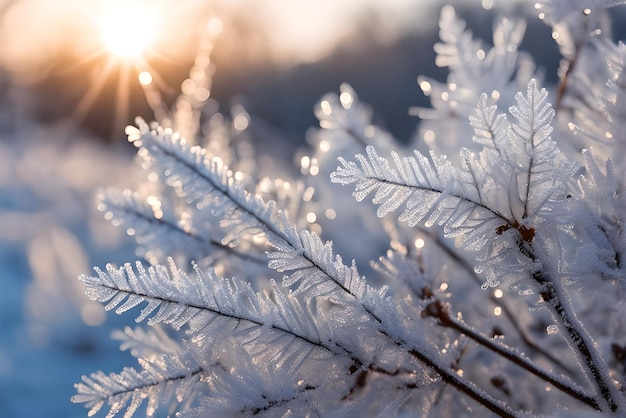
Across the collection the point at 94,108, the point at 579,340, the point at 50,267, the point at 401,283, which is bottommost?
the point at 579,340

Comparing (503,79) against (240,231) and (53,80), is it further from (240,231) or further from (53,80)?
(53,80)

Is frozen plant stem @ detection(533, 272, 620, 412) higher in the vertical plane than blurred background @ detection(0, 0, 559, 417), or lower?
lower

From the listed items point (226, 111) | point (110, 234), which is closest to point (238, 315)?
point (110, 234)

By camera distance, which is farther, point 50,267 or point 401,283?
point 50,267

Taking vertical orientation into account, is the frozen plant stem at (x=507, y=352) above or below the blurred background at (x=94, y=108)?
below

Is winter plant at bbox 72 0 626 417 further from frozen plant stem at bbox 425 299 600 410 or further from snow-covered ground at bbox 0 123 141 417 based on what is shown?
snow-covered ground at bbox 0 123 141 417

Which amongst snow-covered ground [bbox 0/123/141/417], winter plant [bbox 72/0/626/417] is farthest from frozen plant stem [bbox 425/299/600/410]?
snow-covered ground [bbox 0/123/141/417]

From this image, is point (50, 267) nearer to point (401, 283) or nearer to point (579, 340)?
point (401, 283)

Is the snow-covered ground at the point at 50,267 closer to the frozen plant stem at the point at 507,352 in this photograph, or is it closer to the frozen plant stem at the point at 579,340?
the frozen plant stem at the point at 507,352

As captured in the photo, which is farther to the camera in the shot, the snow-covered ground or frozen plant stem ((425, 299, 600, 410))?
the snow-covered ground

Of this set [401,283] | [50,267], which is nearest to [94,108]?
[50,267]

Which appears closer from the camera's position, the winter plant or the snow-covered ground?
the winter plant

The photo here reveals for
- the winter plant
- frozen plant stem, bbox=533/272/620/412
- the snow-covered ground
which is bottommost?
frozen plant stem, bbox=533/272/620/412

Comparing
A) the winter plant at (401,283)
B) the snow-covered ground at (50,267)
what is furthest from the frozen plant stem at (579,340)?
the snow-covered ground at (50,267)
